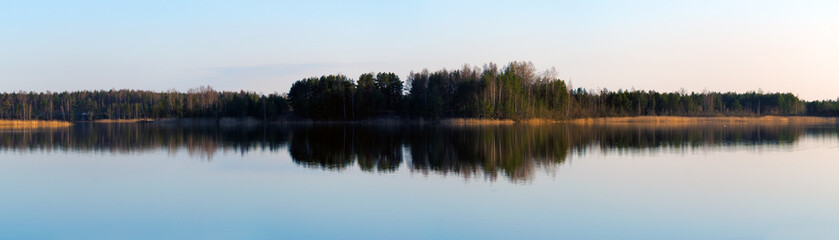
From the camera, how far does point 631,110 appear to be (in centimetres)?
10175

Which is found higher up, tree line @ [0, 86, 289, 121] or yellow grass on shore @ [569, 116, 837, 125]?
tree line @ [0, 86, 289, 121]

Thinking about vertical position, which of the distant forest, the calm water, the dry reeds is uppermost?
the distant forest

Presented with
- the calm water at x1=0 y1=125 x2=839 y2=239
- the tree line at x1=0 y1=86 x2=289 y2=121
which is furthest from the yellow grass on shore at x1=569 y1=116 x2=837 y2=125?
the calm water at x1=0 y1=125 x2=839 y2=239

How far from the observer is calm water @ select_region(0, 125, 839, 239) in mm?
10266

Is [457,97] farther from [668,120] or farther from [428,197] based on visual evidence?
[428,197]

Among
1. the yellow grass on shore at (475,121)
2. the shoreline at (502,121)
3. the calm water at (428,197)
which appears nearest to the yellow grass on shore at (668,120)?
the shoreline at (502,121)

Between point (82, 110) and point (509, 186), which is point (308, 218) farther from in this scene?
point (82, 110)

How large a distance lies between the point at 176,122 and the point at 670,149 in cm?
9125

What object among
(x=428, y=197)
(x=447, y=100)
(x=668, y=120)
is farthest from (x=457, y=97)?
(x=428, y=197)

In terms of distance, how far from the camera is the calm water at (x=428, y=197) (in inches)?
404

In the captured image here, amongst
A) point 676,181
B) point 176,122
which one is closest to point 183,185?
point 676,181

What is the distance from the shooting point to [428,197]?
13.5 metres

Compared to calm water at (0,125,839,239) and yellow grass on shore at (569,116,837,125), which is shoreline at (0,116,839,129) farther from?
calm water at (0,125,839,239)

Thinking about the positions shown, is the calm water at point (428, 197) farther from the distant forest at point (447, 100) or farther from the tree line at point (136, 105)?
the tree line at point (136, 105)
